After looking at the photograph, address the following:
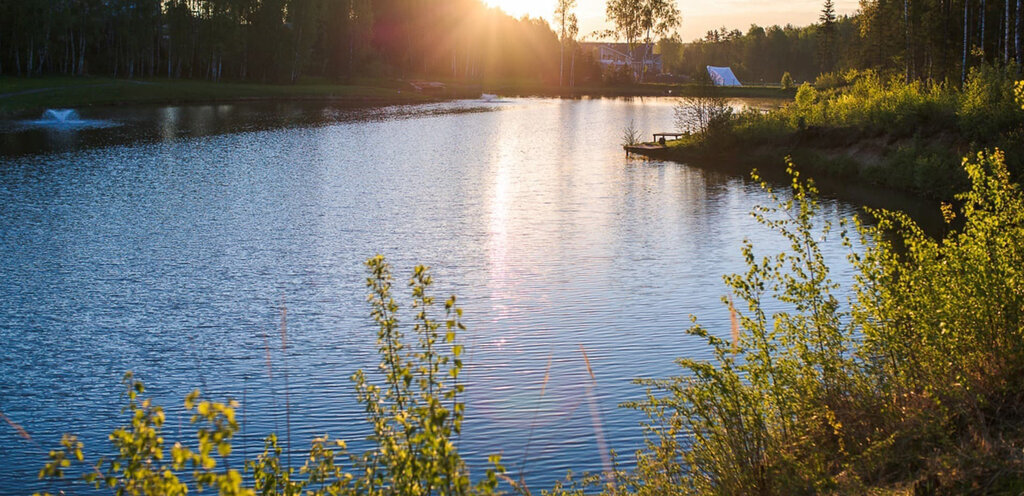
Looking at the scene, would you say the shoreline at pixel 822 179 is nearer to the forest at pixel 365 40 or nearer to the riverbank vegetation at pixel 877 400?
the forest at pixel 365 40

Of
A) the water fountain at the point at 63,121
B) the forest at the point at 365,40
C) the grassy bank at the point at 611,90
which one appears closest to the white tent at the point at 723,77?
the grassy bank at the point at 611,90

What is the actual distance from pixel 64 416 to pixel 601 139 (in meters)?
47.7

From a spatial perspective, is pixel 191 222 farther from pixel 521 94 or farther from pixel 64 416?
pixel 521 94

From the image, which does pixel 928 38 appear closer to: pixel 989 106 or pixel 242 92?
pixel 989 106

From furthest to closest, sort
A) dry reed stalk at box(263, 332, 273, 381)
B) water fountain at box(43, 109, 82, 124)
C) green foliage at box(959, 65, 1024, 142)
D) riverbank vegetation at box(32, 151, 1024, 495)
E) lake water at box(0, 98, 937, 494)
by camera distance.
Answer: water fountain at box(43, 109, 82, 124), green foliage at box(959, 65, 1024, 142), dry reed stalk at box(263, 332, 273, 381), lake water at box(0, 98, 937, 494), riverbank vegetation at box(32, 151, 1024, 495)

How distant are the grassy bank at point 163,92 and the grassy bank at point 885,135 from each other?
43.9m

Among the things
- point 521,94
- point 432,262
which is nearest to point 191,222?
point 432,262

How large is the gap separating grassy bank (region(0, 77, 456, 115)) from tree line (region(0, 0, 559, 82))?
4169mm

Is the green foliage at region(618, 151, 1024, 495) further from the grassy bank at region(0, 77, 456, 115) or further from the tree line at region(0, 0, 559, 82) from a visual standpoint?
the tree line at region(0, 0, 559, 82)

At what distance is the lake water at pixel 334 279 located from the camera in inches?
530

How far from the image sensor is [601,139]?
58625 millimetres

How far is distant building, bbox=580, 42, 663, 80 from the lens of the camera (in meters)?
148

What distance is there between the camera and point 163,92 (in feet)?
272

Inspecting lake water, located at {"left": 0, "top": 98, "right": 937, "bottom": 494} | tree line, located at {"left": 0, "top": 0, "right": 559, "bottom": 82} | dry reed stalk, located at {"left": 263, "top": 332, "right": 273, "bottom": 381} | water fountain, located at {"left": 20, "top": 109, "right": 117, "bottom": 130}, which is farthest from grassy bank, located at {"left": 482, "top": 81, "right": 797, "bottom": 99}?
dry reed stalk, located at {"left": 263, "top": 332, "right": 273, "bottom": 381}
